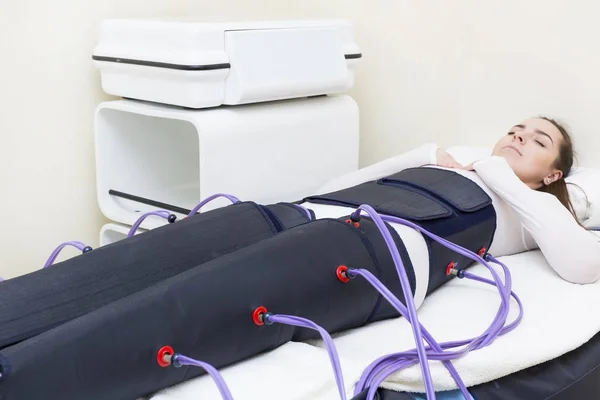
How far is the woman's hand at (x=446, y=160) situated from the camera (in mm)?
1764

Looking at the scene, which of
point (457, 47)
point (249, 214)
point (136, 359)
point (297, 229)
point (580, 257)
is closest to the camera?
point (136, 359)

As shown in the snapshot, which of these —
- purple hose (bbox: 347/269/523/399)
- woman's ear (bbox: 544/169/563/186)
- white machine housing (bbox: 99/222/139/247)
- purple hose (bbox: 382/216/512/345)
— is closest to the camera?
purple hose (bbox: 347/269/523/399)

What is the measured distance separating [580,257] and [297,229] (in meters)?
0.63

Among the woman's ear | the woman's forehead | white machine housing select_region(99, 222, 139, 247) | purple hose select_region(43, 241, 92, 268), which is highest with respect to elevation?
the woman's forehead

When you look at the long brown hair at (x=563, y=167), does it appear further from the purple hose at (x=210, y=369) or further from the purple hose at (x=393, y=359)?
the purple hose at (x=210, y=369)

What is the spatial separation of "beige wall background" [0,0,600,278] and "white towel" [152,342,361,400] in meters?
1.00

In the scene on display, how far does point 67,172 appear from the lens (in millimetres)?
1937

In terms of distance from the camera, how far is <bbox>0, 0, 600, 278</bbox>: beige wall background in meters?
1.82

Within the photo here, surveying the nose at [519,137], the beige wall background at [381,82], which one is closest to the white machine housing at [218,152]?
the beige wall background at [381,82]

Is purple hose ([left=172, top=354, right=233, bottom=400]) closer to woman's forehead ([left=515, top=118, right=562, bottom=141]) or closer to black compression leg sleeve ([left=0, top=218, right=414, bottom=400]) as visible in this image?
black compression leg sleeve ([left=0, top=218, right=414, bottom=400])

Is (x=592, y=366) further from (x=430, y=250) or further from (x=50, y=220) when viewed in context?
(x=50, y=220)

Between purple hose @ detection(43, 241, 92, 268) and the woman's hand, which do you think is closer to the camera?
purple hose @ detection(43, 241, 92, 268)

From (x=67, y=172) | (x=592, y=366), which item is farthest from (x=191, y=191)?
(x=592, y=366)

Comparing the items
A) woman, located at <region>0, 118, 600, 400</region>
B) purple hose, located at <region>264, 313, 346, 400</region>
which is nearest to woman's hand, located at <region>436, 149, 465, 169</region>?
woman, located at <region>0, 118, 600, 400</region>
